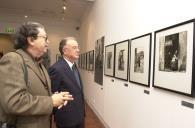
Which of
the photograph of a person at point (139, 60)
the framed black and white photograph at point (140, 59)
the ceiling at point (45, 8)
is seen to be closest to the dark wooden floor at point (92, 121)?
the framed black and white photograph at point (140, 59)

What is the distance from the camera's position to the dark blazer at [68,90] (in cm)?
283

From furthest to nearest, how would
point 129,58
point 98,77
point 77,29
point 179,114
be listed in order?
point 77,29
point 98,77
point 129,58
point 179,114

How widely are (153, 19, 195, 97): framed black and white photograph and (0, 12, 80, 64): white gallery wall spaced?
393 inches

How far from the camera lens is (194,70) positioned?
7.34 ft

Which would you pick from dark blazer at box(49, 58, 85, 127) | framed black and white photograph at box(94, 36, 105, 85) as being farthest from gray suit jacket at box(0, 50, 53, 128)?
framed black and white photograph at box(94, 36, 105, 85)

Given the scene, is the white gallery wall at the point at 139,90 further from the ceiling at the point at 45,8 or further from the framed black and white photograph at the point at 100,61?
the ceiling at the point at 45,8

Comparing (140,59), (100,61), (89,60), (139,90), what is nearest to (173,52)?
(140,59)

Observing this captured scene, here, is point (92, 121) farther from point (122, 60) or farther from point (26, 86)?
point (26, 86)

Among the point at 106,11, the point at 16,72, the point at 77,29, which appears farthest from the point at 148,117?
the point at 77,29

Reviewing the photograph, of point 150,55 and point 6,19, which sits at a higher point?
point 6,19

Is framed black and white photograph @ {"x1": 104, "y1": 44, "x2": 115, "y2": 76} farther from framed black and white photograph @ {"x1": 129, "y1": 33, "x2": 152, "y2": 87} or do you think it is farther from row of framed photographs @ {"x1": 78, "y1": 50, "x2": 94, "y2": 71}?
row of framed photographs @ {"x1": 78, "y1": 50, "x2": 94, "y2": 71}

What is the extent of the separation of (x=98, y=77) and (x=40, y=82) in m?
5.06

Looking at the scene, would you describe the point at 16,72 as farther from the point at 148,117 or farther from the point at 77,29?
the point at 77,29

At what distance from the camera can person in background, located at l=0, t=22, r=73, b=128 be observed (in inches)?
62.7
